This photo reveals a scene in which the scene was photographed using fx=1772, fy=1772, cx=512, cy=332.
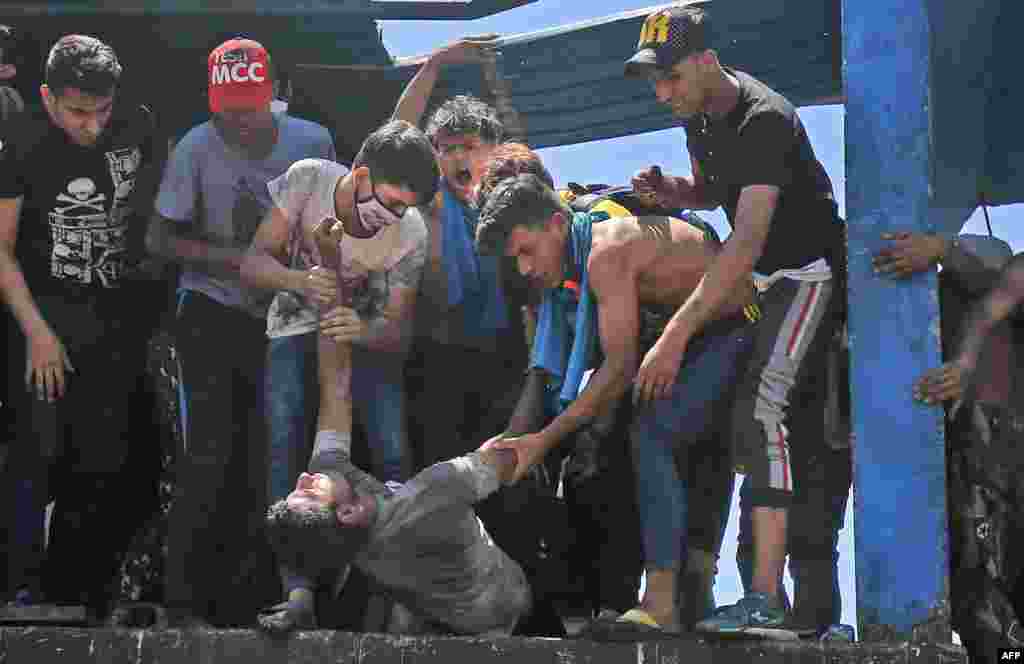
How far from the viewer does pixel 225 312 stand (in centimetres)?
659

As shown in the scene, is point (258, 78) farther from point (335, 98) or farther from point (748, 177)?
point (748, 177)

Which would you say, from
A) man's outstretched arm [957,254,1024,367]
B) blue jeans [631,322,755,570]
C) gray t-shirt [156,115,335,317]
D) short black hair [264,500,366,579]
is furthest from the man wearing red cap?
man's outstretched arm [957,254,1024,367]

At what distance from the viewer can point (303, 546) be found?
19.2 feet

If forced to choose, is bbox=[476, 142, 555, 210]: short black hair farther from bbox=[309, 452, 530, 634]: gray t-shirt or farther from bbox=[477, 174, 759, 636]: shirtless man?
bbox=[309, 452, 530, 634]: gray t-shirt

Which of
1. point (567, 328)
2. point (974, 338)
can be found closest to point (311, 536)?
point (567, 328)

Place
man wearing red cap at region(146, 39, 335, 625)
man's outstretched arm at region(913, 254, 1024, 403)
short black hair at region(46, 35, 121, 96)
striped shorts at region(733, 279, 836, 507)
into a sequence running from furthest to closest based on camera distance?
short black hair at region(46, 35, 121, 96)
man wearing red cap at region(146, 39, 335, 625)
man's outstretched arm at region(913, 254, 1024, 403)
striped shorts at region(733, 279, 836, 507)

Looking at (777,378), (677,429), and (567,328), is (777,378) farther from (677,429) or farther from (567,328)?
(567,328)

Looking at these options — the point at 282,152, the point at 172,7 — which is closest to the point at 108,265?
the point at 282,152

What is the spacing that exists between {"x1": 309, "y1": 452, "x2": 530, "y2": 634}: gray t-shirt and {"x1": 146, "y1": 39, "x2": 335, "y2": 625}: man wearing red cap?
54 cm

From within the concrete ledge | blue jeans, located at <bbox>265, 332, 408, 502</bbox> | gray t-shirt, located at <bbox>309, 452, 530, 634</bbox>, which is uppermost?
blue jeans, located at <bbox>265, 332, 408, 502</bbox>

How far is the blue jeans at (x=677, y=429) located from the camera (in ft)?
19.1

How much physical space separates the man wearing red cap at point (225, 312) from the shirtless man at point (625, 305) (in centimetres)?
99

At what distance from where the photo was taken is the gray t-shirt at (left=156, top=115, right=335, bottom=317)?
6625 mm

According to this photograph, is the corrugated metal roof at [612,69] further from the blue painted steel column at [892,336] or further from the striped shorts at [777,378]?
the striped shorts at [777,378]
